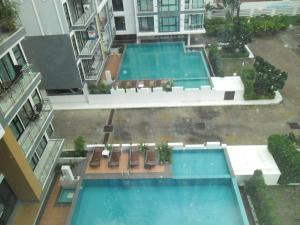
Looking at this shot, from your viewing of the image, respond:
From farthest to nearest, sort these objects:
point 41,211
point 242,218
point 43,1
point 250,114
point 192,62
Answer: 1. point 192,62
2. point 250,114
3. point 43,1
4. point 41,211
5. point 242,218

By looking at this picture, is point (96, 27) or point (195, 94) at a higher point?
point (96, 27)

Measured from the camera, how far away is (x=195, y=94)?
81.9ft

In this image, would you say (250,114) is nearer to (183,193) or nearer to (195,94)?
(195,94)

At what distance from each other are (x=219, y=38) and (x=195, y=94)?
12.9 meters

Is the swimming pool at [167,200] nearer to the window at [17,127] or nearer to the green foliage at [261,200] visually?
the green foliage at [261,200]

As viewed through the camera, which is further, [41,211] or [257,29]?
[257,29]

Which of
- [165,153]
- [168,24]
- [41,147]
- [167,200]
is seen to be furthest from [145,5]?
[167,200]

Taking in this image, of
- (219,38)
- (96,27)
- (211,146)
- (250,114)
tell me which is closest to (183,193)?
(211,146)

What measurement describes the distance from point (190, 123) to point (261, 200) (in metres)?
8.84

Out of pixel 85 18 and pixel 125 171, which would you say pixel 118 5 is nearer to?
pixel 85 18

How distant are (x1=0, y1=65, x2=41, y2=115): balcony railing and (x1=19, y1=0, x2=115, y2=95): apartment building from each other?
24.7 feet

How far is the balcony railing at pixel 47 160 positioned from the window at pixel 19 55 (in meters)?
5.18

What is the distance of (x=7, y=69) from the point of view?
1388cm

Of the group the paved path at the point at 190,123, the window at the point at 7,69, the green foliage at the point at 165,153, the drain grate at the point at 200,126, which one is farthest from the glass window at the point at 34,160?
the drain grate at the point at 200,126
